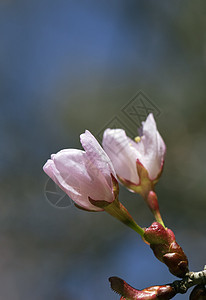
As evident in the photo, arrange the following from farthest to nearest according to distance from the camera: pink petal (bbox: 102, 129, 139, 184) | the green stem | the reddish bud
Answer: pink petal (bbox: 102, 129, 139, 184), the green stem, the reddish bud

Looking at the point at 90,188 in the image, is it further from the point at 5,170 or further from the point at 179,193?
the point at 5,170

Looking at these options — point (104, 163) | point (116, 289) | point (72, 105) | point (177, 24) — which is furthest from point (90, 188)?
point (72, 105)

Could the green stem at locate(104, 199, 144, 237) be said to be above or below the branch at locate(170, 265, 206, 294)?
above

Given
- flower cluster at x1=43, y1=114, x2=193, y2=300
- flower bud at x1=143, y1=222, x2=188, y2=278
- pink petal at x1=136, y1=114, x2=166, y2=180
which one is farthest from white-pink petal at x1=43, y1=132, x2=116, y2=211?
pink petal at x1=136, y1=114, x2=166, y2=180

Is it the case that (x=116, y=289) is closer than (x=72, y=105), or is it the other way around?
(x=116, y=289)

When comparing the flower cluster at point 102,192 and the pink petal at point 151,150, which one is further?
the pink petal at point 151,150

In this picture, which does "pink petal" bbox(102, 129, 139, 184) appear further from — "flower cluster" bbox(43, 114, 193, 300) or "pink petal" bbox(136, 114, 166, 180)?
"flower cluster" bbox(43, 114, 193, 300)

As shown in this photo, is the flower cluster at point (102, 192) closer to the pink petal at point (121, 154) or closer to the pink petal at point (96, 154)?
the pink petal at point (96, 154)

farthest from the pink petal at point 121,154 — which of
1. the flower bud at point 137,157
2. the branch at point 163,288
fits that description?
the branch at point 163,288

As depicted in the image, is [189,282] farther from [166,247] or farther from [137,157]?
[137,157]
